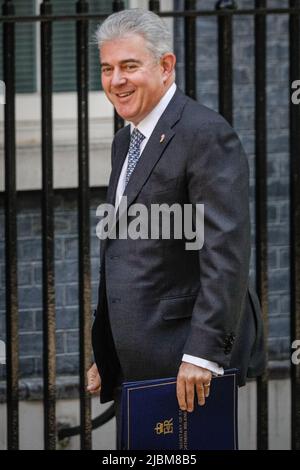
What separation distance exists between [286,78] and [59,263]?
157 cm

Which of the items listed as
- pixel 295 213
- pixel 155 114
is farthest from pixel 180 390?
pixel 295 213

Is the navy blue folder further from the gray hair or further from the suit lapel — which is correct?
the gray hair

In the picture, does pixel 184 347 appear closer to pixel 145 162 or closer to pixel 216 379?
pixel 216 379

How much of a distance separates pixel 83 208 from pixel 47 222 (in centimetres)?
16

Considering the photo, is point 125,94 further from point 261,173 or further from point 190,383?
point 261,173

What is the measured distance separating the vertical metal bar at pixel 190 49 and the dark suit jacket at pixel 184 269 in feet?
3.30

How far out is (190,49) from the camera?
17.3 feet

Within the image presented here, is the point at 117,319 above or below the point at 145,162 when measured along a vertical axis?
below

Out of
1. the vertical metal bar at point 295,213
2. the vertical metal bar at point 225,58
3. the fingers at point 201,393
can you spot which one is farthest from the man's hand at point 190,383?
the vertical metal bar at point 225,58

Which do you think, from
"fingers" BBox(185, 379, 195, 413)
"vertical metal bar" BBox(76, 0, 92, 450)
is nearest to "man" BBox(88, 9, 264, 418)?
A: "fingers" BBox(185, 379, 195, 413)

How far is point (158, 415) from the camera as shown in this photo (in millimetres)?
4051
